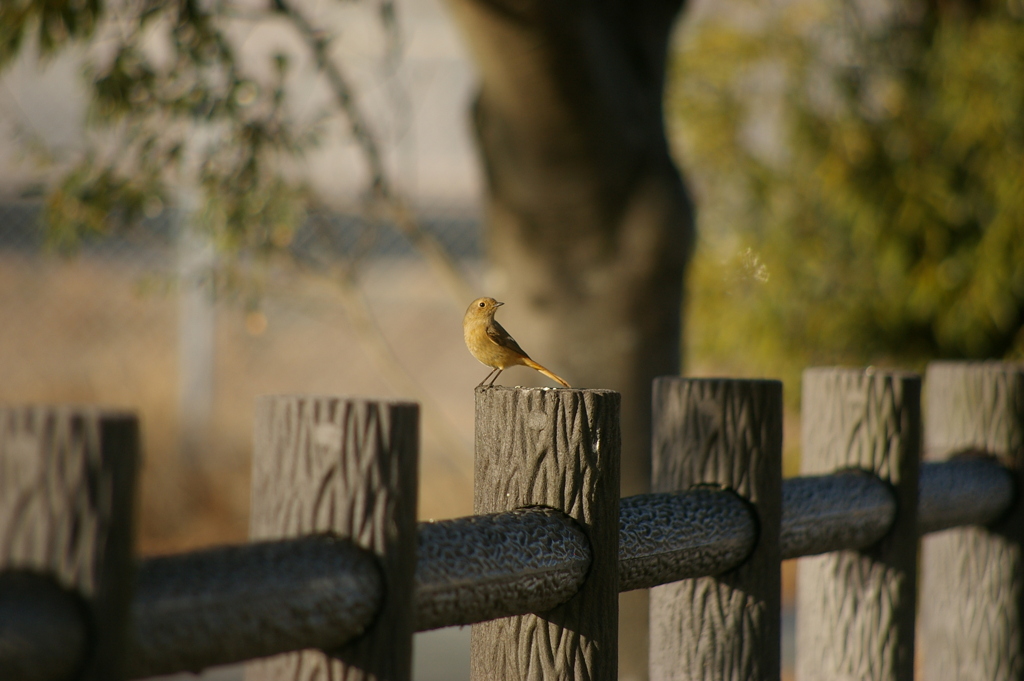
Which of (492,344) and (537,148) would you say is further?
(537,148)

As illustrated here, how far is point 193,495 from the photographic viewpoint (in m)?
6.65

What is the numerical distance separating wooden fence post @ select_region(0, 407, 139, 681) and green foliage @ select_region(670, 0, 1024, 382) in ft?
13.0

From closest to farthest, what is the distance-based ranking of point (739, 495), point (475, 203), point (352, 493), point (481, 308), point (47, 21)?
point (352, 493) < point (739, 495) < point (481, 308) < point (47, 21) < point (475, 203)

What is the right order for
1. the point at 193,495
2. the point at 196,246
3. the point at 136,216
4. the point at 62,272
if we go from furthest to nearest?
1. the point at 62,272
2. the point at 193,495
3. the point at 196,246
4. the point at 136,216

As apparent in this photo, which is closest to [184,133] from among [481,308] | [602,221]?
[602,221]

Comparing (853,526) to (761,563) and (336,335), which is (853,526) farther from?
(336,335)

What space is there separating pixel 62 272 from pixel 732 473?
6544 mm

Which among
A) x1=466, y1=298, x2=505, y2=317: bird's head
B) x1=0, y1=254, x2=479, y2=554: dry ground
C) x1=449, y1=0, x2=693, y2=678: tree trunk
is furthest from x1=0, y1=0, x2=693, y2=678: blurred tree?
x1=0, y1=254, x2=479, y2=554: dry ground

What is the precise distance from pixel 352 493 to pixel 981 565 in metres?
1.78

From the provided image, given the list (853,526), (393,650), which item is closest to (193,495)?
(853,526)

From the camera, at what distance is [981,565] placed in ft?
7.39

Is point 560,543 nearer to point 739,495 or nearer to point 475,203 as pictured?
point 739,495

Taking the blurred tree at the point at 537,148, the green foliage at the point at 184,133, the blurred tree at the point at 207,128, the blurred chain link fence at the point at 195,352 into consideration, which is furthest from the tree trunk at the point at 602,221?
the blurred chain link fence at the point at 195,352

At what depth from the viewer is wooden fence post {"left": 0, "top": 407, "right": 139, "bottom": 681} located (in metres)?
0.80
